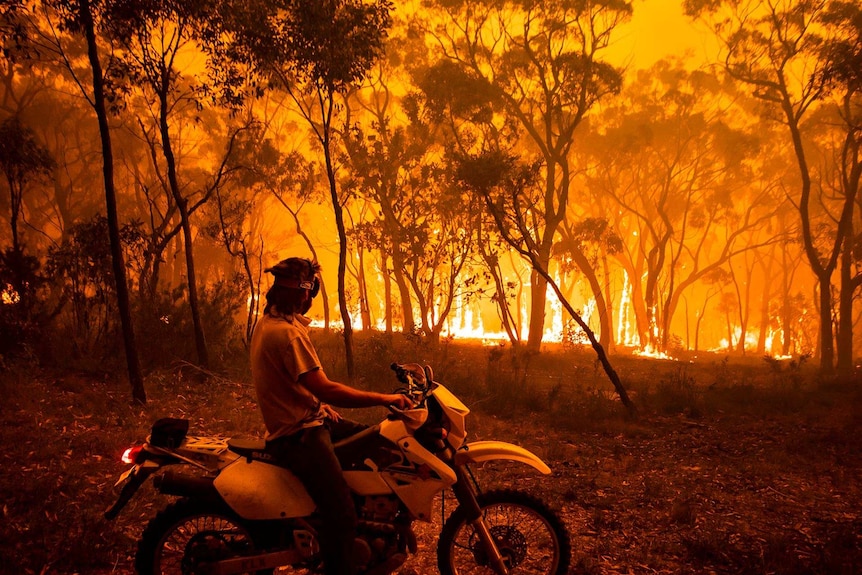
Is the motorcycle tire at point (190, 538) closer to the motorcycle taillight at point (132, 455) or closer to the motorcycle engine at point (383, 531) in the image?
the motorcycle taillight at point (132, 455)

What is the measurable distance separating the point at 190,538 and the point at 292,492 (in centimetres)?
82

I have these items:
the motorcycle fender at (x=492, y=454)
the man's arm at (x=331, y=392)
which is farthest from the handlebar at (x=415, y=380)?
the motorcycle fender at (x=492, y=454)

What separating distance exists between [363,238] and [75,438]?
15086mm

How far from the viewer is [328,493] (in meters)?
2.93

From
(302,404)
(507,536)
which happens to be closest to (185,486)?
(302,404)

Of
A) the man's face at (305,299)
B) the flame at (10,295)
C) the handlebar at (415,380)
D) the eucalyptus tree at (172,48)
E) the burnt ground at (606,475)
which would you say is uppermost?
the eucalyptus tree at (172,48)

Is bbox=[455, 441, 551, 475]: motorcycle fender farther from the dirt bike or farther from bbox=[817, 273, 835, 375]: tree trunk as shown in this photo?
bbox=[817, 273, 835, 375]: tree trunk

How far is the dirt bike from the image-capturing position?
3029mm

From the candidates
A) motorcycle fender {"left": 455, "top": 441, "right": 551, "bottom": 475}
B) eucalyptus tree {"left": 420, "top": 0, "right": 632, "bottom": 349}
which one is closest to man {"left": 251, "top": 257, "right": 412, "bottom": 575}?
motorcycle fender {"left": 455, "top": 441, "right": 551, "bottom": 475}

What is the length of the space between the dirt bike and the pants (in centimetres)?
12

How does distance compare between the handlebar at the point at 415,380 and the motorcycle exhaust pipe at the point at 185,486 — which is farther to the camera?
the handlebar at the point at 415,380

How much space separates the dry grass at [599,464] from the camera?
427 cm

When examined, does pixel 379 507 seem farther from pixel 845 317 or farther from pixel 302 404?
pixel 845 317

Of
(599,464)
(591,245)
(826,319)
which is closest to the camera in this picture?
(599,464)
